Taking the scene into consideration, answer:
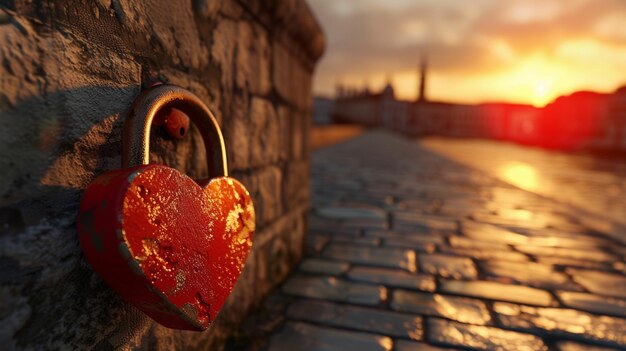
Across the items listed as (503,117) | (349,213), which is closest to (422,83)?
(503,117)

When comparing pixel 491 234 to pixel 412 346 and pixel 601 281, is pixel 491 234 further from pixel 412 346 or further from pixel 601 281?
pixel 412 346

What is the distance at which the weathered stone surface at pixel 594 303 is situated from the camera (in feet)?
5.97

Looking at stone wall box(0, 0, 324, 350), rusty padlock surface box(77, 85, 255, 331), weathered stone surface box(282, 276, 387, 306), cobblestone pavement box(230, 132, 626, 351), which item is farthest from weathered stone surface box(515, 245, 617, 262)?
rusty padlock surface box(77, 85, 255, 331)

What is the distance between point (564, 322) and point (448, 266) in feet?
2.39

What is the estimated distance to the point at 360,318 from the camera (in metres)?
1.71

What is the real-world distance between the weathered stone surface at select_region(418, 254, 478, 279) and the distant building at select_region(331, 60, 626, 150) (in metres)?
23.8

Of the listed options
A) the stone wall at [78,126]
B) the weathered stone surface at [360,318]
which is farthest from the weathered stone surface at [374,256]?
the stone wall at [78,126]

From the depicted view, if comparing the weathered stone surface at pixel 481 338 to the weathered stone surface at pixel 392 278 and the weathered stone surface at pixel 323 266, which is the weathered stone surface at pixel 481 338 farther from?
the weathered stone surface at pixel 323 266

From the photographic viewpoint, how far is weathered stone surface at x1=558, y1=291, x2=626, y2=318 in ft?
5.97

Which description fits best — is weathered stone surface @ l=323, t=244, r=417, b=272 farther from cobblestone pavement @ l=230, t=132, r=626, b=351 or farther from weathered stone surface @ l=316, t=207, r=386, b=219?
weathered stone surface @ l=316, t=207, r=386, b=219

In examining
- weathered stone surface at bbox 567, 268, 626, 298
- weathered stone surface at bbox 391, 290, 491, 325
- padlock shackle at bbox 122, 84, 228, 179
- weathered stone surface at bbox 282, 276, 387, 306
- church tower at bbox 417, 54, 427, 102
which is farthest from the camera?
church tower at bbox 417, 54, 427, 102

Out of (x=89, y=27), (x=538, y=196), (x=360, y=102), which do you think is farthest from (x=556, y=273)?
(x=360, y=102)

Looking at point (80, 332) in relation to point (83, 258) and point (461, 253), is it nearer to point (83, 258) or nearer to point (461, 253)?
point (83, 258)

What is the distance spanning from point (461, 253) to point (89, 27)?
2555 millimetres
